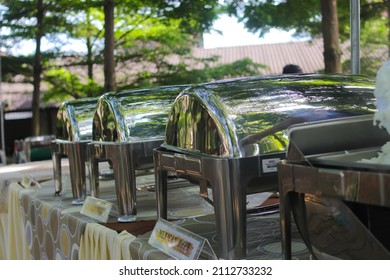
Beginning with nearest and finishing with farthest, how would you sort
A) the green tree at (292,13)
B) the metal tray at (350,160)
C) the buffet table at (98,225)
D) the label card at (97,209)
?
the metal tray at (350,160) → the buffet table at (98,225) → the label card at (97,209) → the green tree at (292,13)

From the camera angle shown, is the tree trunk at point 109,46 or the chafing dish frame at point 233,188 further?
the tree trunk at point 109,46

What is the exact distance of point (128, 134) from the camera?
1305mm

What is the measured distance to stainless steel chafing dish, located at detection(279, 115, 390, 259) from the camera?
0.58 metres

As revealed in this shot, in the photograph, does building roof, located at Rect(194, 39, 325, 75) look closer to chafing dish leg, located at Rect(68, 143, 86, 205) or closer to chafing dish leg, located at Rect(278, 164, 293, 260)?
chafing dish leg, located at Rect(68, 143, 86, 205)

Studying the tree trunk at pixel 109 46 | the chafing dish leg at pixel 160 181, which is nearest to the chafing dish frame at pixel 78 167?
the chafing dish leg at pixel 160 181

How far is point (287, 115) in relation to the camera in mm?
973

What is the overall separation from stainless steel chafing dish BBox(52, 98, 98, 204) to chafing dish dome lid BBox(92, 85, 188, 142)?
18cm

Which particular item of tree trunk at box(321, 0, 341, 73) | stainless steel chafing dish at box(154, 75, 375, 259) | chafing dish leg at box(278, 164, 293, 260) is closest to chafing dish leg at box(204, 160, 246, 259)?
stainless steel chafing dish at box(154, 75, 375, 259)

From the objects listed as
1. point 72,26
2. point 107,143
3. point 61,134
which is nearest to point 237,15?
point 72,26

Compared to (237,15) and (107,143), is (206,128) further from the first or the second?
(237,15)

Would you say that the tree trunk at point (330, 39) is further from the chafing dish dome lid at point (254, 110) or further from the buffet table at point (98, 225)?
the chafing dish dome lid at point (254, 110)

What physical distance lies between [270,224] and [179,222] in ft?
0.70

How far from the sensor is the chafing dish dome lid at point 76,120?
162 centimetres

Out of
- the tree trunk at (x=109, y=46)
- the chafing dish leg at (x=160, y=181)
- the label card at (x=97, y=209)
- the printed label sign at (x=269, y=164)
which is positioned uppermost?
the tree trunk at (x=109, y=46)
